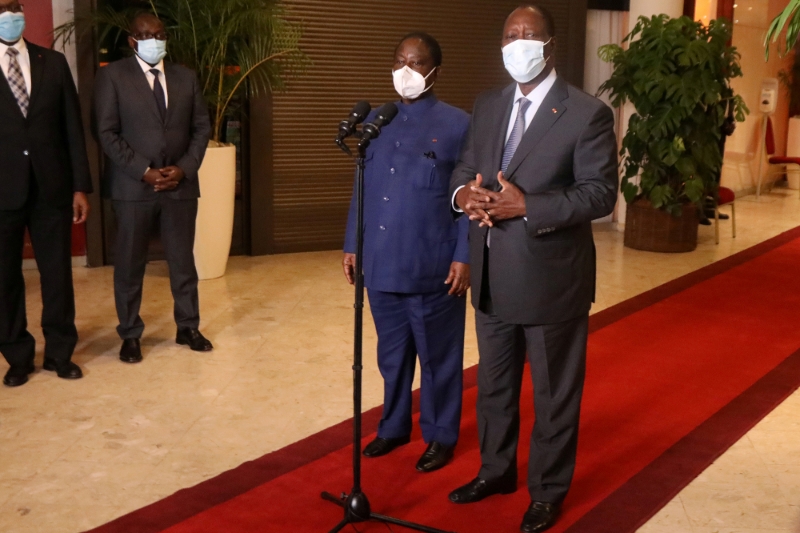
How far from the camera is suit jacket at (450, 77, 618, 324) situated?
10.3 ft

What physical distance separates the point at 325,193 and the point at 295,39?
4.67 ft

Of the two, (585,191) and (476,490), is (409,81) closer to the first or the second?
(585,191)

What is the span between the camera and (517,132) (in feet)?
10.9

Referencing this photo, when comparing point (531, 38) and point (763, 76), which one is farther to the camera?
point (763, 76)

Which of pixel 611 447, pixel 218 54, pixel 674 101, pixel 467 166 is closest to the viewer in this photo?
pixel 467 166

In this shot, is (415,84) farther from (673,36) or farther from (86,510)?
(673,36)

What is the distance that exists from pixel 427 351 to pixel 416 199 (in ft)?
1.99

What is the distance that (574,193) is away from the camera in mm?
3145

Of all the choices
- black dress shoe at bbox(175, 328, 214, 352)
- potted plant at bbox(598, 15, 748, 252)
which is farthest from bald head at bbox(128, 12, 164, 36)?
potted plant at bbox(598, 15, 748, 252)

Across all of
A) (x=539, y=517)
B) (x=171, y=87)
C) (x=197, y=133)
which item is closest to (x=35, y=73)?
(x=171, y=87)

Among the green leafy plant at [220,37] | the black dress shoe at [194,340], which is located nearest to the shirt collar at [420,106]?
the black dress shoe at [194,340]

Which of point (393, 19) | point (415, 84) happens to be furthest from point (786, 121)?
point (415, 84)

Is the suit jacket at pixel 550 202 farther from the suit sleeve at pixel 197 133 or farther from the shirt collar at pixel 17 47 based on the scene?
the shirt collar at pixel 17 47

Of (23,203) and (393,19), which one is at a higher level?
(393,19)
